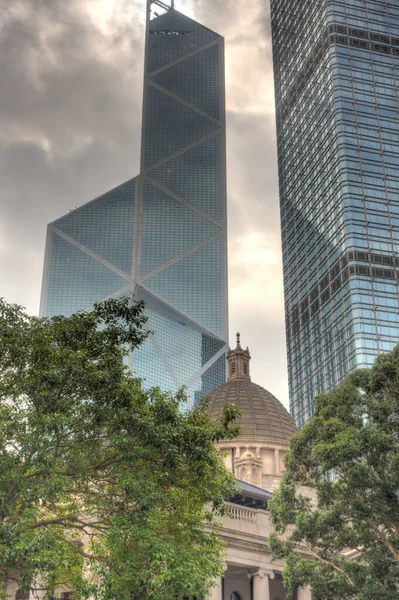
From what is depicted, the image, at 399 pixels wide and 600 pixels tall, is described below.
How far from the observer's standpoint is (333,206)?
123 m

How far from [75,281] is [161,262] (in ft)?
75.5

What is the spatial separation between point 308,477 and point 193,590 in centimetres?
1143

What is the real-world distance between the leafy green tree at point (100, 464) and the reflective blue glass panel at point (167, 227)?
156788 millimetres

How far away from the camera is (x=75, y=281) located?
172125 millimetres

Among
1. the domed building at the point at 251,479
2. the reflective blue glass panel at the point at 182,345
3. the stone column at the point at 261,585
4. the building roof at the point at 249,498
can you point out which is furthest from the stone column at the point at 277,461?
the reflective blue glass panel at the point at 182,345

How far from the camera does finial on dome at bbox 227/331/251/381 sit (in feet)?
299

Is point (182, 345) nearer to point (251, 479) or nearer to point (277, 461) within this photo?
point (277, 461)

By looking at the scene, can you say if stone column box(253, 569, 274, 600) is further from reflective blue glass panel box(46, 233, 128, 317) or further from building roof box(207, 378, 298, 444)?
reflective blue glass panel box(46, 233, 128, 317)

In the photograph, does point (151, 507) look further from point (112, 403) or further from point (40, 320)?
A: point (40, 320)

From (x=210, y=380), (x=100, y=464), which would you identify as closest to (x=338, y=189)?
(x=210, y=380)

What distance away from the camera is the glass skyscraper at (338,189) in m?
115

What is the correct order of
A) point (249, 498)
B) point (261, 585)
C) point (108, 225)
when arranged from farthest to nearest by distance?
point (108, 225) < point (249, 498) < point (261, 585)

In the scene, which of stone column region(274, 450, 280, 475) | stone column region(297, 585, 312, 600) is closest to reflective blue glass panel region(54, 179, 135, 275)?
stone column region(274, 450, 280, 475)

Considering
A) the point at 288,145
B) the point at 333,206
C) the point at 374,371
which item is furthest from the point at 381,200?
the point at 374,371
